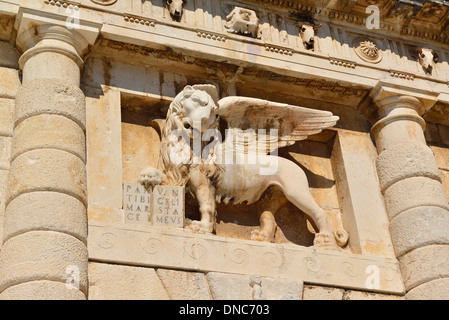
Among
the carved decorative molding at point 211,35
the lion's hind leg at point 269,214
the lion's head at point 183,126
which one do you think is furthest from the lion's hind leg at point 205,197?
the carved decorative molding at point 211,35

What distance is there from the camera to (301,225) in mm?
9086

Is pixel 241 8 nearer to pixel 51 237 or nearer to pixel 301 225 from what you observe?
pixel 301 225

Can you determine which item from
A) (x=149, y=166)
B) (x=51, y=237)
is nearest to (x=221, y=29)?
(x=149, y=166)

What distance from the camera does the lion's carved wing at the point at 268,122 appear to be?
902cm

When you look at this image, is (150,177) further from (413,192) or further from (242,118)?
(413,192)

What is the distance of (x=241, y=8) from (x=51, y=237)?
13.3 feet

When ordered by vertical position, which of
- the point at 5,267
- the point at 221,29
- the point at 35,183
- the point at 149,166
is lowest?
the point at 5,267

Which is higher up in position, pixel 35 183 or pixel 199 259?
pixel 35 183

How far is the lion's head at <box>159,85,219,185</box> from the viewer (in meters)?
8.45

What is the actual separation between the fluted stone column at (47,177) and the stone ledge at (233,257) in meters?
0.37

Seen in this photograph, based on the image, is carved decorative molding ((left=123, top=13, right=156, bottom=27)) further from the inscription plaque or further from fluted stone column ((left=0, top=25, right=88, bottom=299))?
the inscription plaque

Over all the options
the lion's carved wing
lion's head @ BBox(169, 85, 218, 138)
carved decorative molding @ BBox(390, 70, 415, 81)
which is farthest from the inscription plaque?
carved decorative molding @ BBox(390, 70, 415, 81)

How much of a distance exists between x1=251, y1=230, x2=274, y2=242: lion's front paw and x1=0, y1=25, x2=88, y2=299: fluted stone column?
1884mm

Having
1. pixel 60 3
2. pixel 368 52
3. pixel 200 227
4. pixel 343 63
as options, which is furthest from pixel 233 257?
pixel 368 52
